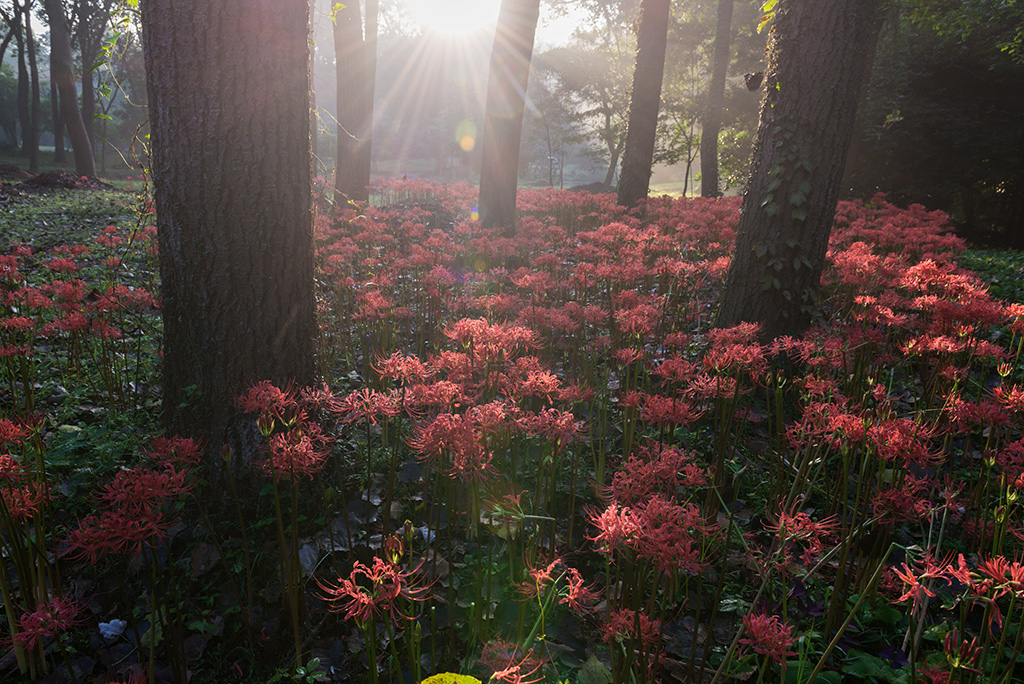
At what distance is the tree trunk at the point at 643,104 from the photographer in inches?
433

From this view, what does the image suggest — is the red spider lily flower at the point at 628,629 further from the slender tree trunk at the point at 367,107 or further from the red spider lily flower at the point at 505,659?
the slender tree trunk at the point at 367,107

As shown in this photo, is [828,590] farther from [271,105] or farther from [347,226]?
[347,226]

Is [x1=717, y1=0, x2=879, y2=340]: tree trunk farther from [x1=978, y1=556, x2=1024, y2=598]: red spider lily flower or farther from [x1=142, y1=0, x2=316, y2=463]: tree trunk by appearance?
[x1=142, y1=0, x2=316, y2=463]: tree trunk

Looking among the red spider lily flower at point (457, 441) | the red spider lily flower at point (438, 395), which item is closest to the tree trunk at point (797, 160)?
the red spider lily flower at point (438, 395)

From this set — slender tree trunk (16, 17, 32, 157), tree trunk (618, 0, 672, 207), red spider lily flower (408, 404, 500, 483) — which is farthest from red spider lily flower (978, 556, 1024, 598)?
slender tree trunk (16, 17, 32, 157)

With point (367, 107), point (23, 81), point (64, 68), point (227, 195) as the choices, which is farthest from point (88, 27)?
point (227, 195)

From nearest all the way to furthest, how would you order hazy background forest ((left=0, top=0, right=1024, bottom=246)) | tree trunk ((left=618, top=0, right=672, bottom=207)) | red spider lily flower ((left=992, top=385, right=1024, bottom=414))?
red spider lily flower ((left=992, top=385, right=1024, bottom=414)), tree trunk ((left=618, top=0, right=672, bottom=207)), hazy background forest ((left=0, top=0, right=1024, bottom=246))

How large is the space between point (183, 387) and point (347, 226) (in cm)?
665

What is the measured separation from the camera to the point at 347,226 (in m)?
9.02

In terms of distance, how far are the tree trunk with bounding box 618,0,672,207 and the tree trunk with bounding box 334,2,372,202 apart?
6.09m

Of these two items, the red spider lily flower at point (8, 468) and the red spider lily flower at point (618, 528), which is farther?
the red spider lily flower at point (8, 468)

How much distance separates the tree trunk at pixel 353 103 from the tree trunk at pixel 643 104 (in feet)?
20.0

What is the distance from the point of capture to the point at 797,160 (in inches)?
170

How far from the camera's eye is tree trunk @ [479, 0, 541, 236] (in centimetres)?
876
